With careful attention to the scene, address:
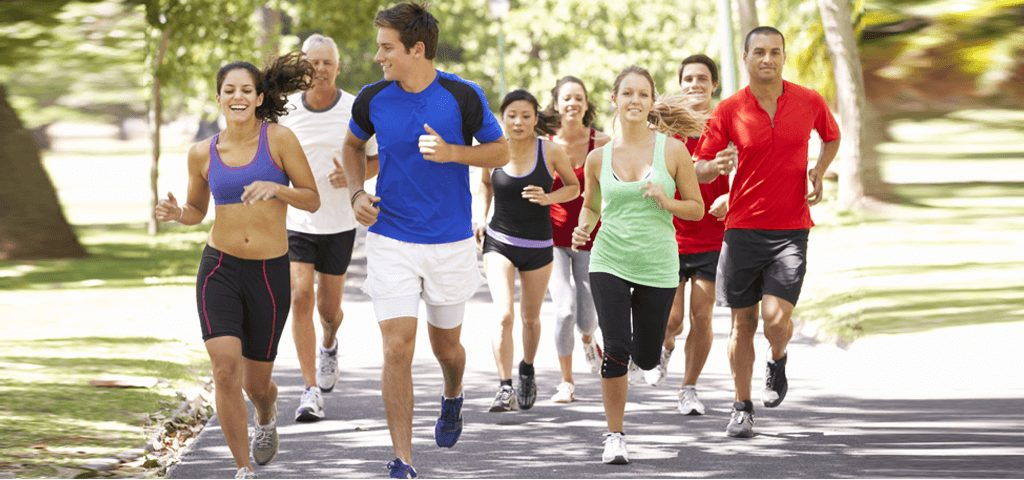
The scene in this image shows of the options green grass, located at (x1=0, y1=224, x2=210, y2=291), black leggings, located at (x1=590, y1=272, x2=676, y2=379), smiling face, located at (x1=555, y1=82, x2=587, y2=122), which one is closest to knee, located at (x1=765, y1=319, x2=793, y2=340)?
black leggings, located at (x1=590, y1=272, x2=676, y2=379)

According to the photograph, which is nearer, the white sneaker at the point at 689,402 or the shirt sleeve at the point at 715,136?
the shirt sleeve at the point at 715,136

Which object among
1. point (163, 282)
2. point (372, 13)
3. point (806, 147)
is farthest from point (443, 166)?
point (372, 13)

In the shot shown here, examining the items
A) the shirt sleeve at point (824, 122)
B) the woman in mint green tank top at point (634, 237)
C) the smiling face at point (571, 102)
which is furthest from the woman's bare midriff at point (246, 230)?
the smiling face at point (571, 102)

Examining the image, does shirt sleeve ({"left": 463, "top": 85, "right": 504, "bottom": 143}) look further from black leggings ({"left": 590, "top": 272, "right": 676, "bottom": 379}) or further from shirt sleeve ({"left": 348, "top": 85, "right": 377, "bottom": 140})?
black leggings ({"left": 590, "top": 272, "right": 676, "bottom": 379})

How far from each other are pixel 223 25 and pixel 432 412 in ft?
57.9

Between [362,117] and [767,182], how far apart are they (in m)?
2.10

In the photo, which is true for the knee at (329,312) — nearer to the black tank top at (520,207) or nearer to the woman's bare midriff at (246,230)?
the black tank top at (520,207)

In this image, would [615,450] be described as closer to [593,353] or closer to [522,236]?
[522,236]

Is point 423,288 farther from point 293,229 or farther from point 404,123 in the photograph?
point 293,229

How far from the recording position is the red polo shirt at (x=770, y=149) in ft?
24.2

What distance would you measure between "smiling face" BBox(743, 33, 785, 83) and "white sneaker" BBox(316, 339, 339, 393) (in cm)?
327

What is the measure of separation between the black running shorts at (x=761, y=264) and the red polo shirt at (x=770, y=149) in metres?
0.06

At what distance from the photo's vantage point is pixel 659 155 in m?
7.05

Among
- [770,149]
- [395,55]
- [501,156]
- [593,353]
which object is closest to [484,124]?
[501,156]
